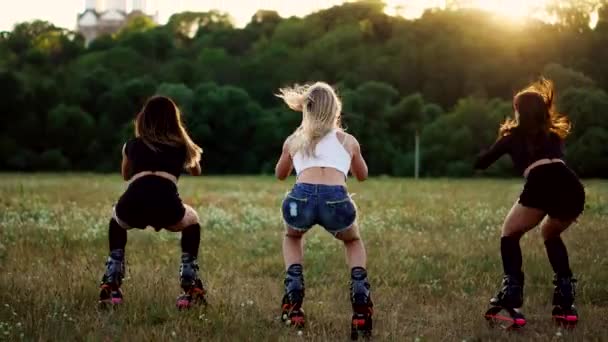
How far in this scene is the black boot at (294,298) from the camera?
5.87 meters

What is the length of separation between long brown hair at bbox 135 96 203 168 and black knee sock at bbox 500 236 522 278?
2922 mm

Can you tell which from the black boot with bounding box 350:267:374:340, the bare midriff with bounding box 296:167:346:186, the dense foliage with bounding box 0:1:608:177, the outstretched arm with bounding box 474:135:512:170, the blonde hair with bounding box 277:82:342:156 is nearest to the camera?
the black boot with bounding box 350:267:374:340

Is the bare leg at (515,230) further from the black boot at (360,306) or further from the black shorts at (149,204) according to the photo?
the black shorts at (149,204)

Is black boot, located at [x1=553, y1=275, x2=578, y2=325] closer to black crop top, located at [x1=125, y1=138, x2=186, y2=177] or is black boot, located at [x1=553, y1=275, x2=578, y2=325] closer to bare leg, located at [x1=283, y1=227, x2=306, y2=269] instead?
bare leg, located at [x1=283, y1=227, x2=306, y2=269]

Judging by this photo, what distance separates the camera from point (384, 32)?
8012 cm

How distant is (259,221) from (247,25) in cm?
7499

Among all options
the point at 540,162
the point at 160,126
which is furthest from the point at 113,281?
the point at 540,162

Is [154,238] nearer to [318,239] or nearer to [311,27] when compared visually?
[318,239]

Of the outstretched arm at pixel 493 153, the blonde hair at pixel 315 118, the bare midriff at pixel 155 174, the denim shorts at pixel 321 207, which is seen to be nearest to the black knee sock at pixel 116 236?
the bare midriff at pixel 155 174

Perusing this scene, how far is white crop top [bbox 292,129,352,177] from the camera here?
590 centimetres

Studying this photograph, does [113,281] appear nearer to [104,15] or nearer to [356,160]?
[356,160]

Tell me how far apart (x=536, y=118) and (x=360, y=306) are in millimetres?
2197

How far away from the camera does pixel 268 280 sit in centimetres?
829

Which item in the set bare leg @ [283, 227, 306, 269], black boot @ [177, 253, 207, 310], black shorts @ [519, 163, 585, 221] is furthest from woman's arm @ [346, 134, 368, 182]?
black boot @ [177, 253, 207, 310]
